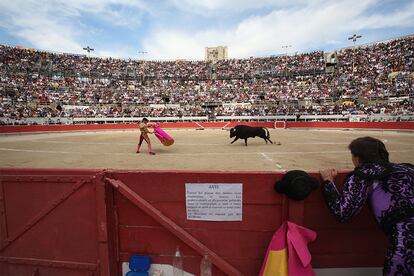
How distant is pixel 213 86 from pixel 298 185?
5058 cm

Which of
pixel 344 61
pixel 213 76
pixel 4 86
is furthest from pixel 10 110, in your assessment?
pixel 344 61

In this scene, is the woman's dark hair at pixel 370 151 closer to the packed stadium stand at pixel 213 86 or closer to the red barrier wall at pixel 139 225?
the red barrier wall at pixel 139 225

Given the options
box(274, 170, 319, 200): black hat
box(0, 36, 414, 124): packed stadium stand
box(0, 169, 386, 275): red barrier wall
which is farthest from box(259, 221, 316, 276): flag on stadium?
box(0, 36, 414, 124): packed stadium stand

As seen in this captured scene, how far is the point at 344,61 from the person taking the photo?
46750mm

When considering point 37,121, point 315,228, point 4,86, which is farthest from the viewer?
point 4,86

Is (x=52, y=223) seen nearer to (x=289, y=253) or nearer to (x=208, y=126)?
(x=289, y=253)

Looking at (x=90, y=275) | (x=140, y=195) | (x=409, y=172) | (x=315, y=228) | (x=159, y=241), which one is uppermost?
(x=409, y=172)

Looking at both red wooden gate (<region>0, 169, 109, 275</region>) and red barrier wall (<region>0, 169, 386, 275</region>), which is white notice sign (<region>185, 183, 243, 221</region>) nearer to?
red barrier wall (<region>0, 169, 386, 275</region>)

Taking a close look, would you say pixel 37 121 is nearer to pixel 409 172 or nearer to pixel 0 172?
pixel 0 172

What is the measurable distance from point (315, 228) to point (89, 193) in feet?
8.11

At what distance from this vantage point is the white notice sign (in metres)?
2.69

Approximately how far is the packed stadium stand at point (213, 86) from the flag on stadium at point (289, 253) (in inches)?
1259

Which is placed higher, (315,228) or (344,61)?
(344,61)

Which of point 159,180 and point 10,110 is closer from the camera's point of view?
point 159,180
